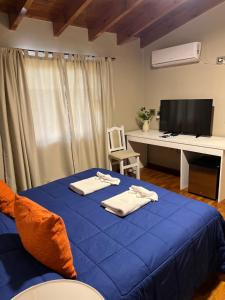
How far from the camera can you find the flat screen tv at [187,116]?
3.35 meters

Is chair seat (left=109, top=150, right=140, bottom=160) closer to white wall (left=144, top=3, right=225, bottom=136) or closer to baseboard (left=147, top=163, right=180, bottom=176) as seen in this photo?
baseboard (left=147, top=163, right=180, bottom=176)

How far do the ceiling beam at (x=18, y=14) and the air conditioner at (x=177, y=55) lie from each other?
2286 mm

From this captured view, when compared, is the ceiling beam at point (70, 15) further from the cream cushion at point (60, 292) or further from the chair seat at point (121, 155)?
the cream cushion at point (60, 292)

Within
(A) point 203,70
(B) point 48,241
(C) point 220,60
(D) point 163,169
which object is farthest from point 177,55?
(B) point 48,241

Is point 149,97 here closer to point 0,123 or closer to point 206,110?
point 206,110

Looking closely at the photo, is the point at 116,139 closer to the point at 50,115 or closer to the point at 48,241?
the point at 50,115

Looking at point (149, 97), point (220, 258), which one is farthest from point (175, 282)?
point (149, 97)

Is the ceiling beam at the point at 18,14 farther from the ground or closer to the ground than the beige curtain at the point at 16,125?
farther from the ground

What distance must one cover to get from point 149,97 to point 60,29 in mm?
2119

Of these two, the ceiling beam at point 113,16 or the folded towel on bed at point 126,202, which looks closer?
the folded towel on bed at point 126,202

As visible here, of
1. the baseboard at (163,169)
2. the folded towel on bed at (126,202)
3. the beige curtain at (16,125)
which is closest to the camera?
the folded towel on bed at (126,202)

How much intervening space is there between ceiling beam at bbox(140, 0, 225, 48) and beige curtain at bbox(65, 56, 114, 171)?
3.26 ft

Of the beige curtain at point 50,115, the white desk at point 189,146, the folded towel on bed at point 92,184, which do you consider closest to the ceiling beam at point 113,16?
the beige curtain at point 50,115

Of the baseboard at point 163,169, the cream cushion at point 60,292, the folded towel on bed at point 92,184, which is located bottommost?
the baseboard at point 163,169
